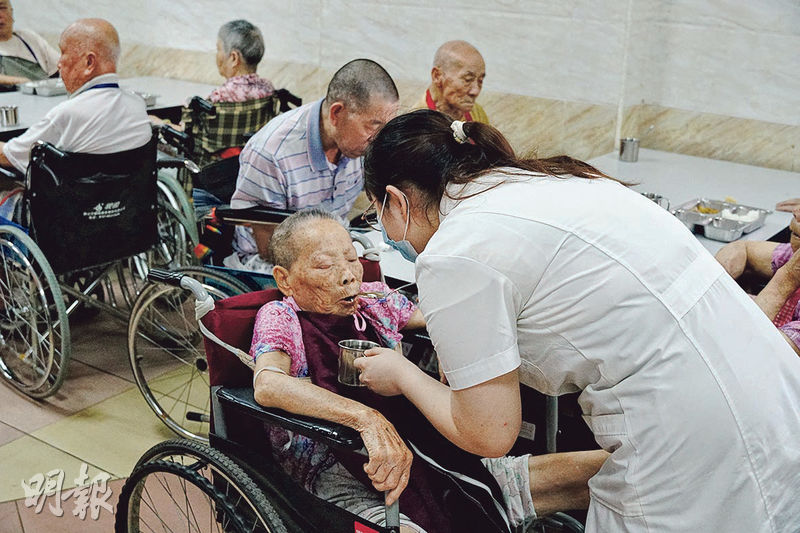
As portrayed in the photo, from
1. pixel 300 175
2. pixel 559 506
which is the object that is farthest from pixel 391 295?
pixel 300 175

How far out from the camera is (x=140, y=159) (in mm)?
3174

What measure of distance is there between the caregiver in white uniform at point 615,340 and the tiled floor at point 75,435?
1.55 meters

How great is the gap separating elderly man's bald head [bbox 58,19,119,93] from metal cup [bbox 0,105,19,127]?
78 cm

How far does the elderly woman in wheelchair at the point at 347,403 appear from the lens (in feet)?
5.60

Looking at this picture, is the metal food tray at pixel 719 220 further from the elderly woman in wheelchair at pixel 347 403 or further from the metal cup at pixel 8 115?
the metal cup at pixel 8 115

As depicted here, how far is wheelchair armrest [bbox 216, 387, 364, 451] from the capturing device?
64.3 inches

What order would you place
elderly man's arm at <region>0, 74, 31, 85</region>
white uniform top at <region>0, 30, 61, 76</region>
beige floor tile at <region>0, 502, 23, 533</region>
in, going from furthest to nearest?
white uniform top at <region>0, 30, 61, 76</region>, elderly man's arm at <region>0, 74, 31, 85</region>, beige floor tile at <region>0, 502, 23, 533</region>

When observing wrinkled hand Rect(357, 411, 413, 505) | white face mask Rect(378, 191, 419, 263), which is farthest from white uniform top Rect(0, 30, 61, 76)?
wrinkled hand Rect(357, 411, 413, 505)

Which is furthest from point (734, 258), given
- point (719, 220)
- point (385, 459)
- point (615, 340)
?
point (385, 459)

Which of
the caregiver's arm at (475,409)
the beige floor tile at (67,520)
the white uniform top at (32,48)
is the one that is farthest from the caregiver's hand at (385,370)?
the white uniform top at (32,48)

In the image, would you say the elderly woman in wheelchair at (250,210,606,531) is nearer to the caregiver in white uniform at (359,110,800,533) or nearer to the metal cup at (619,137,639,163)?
the caregiver in white uniform at (359,110,800,533)

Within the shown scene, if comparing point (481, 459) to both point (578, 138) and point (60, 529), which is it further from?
point (578, 138)

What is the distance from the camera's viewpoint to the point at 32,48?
508cm

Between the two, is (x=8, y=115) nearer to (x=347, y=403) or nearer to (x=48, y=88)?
(x=48, y=88)
